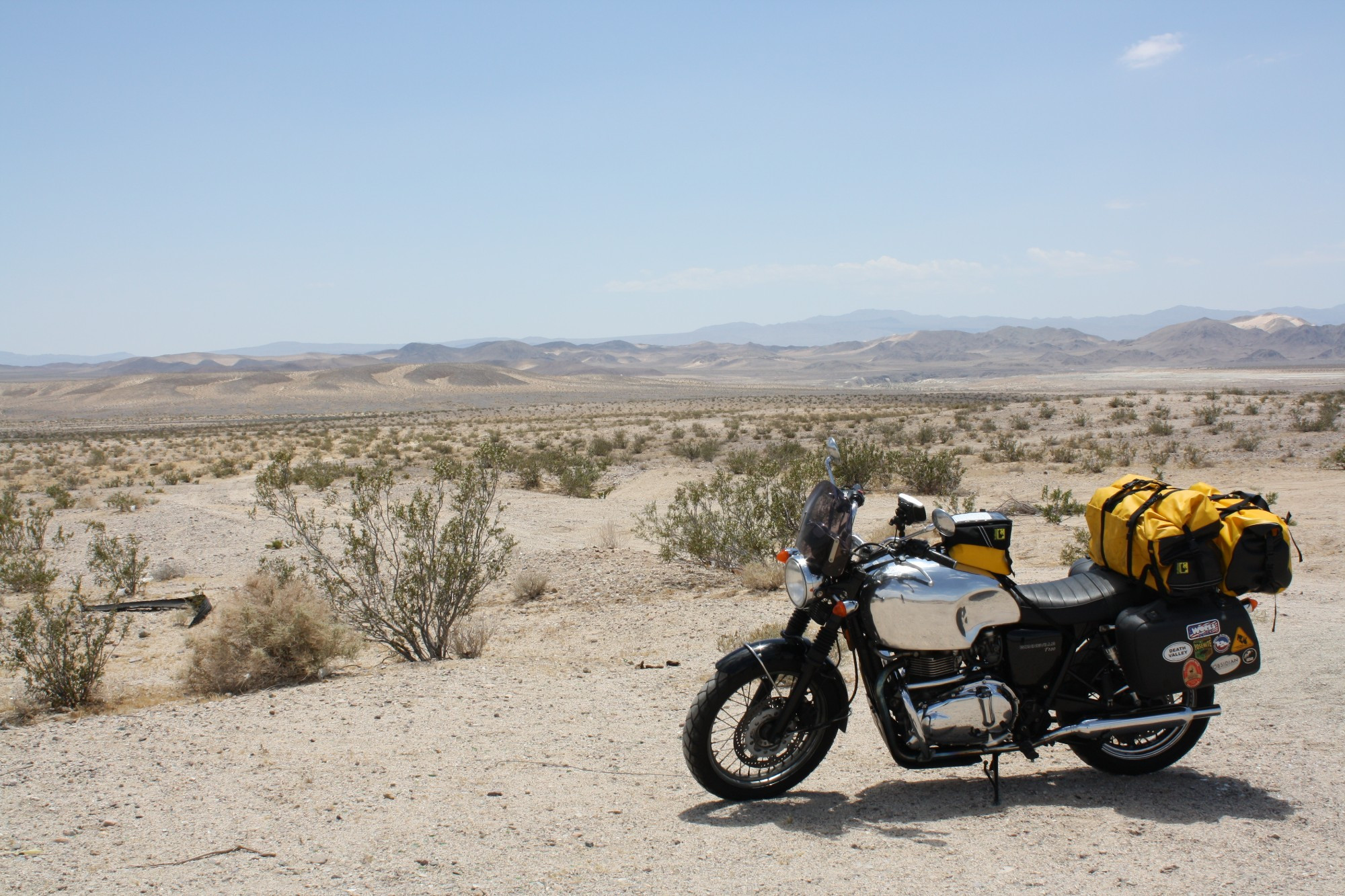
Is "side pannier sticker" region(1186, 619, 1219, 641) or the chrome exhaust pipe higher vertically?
"side pannier sticker" region(1186, 619, 1219, 641)

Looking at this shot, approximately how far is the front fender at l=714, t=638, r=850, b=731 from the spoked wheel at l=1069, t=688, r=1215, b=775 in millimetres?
1188

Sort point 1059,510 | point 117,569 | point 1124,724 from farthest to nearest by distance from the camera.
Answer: point 1059,510, point 117,569, point 1124,724

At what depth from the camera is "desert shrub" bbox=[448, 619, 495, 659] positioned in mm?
7672

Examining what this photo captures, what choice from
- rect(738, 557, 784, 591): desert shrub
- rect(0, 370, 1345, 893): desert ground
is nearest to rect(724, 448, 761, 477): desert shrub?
rect(738, 557, 784, 591): desert shrub

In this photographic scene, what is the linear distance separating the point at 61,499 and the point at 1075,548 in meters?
20.4

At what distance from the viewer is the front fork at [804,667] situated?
413cm

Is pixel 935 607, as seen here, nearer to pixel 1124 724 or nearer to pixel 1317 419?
pixel 1124 724

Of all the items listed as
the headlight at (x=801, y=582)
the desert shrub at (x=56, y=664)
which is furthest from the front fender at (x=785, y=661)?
the desert shrub at (x=56, y=664)

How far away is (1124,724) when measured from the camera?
4.16m

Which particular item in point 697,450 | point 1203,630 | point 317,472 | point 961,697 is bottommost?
point 697,450

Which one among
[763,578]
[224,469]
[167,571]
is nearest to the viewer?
[763,578]

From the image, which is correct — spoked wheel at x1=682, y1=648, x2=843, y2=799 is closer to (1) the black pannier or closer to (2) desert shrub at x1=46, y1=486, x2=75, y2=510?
(1) the black pannier

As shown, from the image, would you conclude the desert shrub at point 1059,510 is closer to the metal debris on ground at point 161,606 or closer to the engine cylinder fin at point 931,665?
the engine cylinder fin at point 931,665

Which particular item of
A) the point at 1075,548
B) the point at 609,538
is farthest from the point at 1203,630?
the point at 609,538
